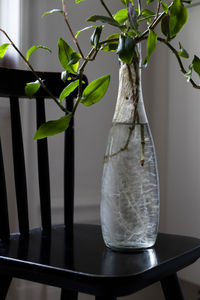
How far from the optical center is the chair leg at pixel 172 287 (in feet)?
3.12

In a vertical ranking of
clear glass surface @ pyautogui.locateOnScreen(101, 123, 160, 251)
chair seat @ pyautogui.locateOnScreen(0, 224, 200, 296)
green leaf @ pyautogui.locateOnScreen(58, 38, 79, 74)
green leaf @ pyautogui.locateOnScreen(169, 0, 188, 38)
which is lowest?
chair seat @ pyautogui.locateOnScreen(0, 224, 200, 296)

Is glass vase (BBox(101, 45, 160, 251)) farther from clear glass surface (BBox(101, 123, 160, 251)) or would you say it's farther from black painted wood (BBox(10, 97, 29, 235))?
black painted wood (BBox(10, 97, 29, 235))

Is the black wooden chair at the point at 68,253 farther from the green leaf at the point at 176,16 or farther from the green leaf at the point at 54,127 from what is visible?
the green leaf at the point at 176,16

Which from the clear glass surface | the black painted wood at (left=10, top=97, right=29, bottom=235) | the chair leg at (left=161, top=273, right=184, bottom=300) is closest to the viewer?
the clear glass surface

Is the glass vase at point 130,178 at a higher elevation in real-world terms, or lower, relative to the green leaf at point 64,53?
lower

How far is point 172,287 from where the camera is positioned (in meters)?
0.95

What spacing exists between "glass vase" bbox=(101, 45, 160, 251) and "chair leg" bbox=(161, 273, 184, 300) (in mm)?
157

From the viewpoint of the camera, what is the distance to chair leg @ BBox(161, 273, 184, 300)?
952 mm

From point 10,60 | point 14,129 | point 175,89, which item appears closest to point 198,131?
point 175,89

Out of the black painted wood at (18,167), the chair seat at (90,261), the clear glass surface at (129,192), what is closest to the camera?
the chair seat at (90,261)

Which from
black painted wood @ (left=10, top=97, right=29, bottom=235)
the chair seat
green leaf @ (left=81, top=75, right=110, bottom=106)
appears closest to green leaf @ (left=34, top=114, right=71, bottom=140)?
green leaf @ (left=81, top=75, right=110, bottom=106)

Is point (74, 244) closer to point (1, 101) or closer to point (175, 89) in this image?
point (1, 101)

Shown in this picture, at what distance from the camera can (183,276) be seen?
1.81 metres

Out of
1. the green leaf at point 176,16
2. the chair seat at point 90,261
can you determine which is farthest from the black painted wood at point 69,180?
the green leaf at point 176,16
